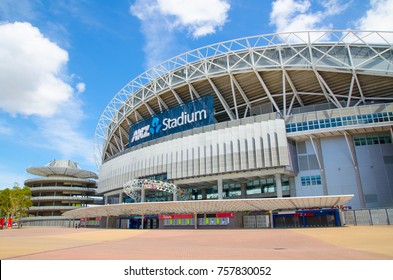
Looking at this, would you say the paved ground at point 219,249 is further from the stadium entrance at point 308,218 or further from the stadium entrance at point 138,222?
the stadium entrance at point 138,222

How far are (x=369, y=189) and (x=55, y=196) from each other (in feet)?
272

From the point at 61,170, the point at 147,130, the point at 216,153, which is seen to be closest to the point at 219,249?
the point at 216,153

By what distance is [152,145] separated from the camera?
60469mm

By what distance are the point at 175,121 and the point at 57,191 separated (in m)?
52.8

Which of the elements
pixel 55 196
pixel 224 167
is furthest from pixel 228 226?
pixel 55 196

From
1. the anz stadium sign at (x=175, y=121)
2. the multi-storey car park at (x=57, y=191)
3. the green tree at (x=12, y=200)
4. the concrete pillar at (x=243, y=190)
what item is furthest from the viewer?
the multi-storey car park at (x=57, y=191)

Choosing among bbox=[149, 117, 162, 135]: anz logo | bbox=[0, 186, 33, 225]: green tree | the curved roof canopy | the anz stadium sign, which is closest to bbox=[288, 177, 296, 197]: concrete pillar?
the anz stadium sign

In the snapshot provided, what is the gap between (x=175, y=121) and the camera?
199ft

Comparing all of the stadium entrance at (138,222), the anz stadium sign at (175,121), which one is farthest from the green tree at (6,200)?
the stadium entrance at (138,222)

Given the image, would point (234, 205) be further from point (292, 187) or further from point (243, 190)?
point (243, 190)

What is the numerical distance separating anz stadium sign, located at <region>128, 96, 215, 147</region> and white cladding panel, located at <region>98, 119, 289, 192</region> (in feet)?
12.0

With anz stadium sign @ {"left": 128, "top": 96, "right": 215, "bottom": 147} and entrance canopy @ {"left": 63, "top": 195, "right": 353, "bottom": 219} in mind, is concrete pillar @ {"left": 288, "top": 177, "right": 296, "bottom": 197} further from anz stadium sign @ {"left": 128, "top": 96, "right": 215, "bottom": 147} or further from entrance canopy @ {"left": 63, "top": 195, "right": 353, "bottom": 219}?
anz stadium sign @ {"left": 128, "top": 96, "right": 215, "bottom": 147}

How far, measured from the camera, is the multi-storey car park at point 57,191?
3318 inches

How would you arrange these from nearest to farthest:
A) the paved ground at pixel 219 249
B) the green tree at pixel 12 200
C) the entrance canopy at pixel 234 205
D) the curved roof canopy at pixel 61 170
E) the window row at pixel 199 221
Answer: the paved ground at pixel 219 249 → the entrance canopy at pixel 234 205 → the window row at pixel 199 221 → the green tree at pixel 12 200 → the curved roof canopy at pixel 61 170
